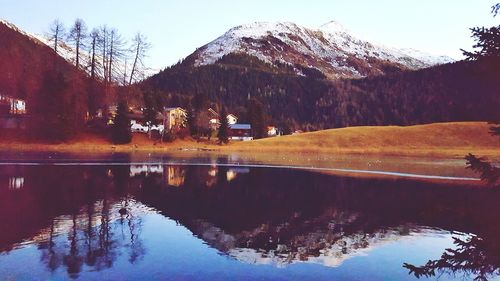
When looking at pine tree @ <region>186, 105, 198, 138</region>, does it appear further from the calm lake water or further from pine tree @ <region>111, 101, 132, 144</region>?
the calm lake water

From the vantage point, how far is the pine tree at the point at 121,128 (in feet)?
301

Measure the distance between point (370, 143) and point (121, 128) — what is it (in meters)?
63.0

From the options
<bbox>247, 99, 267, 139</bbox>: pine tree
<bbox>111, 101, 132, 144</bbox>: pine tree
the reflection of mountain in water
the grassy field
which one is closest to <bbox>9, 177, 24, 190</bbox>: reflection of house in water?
the reflection of mountain in water

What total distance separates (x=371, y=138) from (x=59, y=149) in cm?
7804

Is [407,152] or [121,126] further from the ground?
[121,126]

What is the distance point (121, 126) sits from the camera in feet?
302

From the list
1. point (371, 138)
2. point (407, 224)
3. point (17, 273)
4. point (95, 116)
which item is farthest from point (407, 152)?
point (17, 273)

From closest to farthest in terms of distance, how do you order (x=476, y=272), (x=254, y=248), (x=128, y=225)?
(x=476, y=272)
(x=254, y=248)
(x=128, y=225)

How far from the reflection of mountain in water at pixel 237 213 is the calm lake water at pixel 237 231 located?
72mm

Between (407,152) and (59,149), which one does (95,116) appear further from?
(407,152)

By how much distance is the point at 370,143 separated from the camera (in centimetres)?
11269

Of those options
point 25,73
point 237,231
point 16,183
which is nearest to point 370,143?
point 25,73

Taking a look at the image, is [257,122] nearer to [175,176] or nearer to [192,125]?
[192,125]

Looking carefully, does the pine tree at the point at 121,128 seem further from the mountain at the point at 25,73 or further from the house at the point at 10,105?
the house at the point at 10,105
